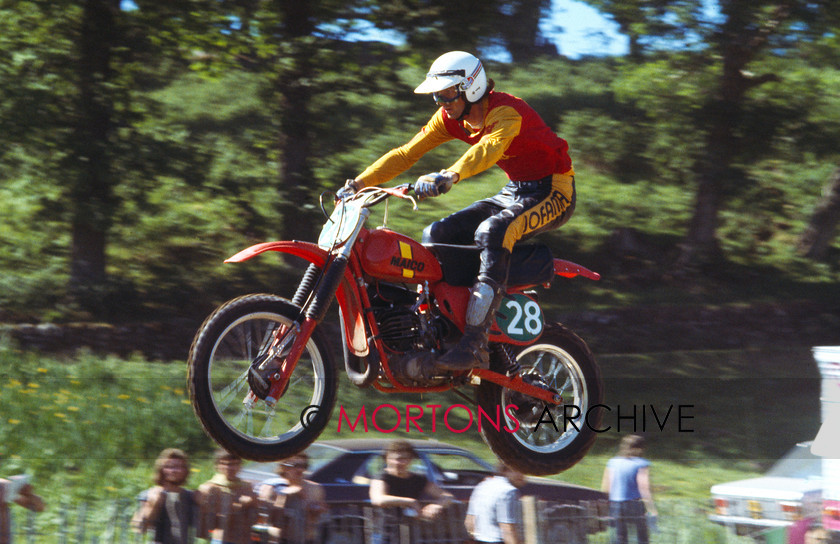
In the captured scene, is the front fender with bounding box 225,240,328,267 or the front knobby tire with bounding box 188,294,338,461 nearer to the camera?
the front knobby tire with bounding box 188,294,338,461

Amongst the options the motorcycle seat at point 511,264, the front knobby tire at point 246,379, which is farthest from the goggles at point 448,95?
the front knobby tire at point 246,379

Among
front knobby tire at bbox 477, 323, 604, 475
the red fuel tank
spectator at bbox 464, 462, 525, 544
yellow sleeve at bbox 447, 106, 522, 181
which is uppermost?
yellow sleeve at bbox 447, 106, 522, 181

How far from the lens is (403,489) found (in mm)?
5379

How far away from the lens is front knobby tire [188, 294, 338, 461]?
4156mm

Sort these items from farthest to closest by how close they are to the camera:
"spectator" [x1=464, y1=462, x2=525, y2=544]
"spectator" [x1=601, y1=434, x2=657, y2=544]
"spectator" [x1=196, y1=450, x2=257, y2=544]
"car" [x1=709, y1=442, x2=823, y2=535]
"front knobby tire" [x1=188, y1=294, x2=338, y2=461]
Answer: "car" [x1=709, y1=442, x2=823, y2=535] → "spectator" [x1=601, y1=434, x2=657, y2=544] → "spectator" [x1=464, y1=462, x2=525, y2=544] → "spectator" [x1=196, y1=450, x2=257, y2=544] → "front knobby tire" [x1=188, y1=294, x2=338, y2=461]

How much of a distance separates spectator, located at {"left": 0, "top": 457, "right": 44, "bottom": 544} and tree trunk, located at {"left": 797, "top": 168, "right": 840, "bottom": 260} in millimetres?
11063

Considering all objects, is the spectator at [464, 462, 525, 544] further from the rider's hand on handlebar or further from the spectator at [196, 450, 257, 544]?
the rider's hand on handlebar

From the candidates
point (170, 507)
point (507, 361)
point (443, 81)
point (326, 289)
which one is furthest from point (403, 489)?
point (443, 81)

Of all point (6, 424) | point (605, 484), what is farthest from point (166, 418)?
point (605, 484)

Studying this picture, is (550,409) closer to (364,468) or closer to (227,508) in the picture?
(364,468)

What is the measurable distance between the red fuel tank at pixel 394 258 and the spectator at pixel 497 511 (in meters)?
1.38

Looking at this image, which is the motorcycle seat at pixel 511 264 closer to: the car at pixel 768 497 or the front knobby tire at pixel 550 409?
the front knobby tire at pixel 550 409

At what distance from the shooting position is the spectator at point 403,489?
5.31 meters

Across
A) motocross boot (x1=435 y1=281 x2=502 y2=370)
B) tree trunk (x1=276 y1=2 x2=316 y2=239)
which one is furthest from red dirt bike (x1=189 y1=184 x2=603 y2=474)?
tree trunk (x1=276 y1=2 x2=316 y2=239)
